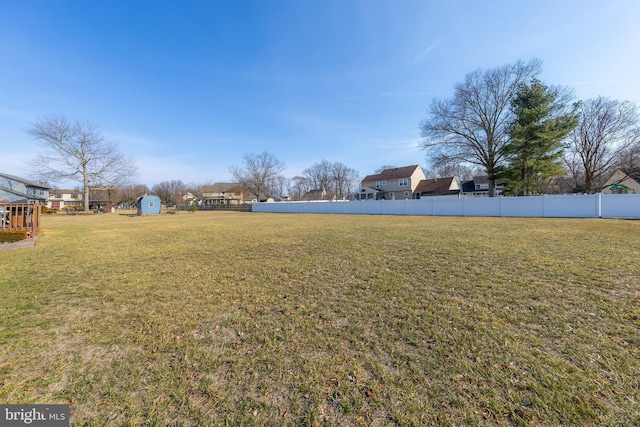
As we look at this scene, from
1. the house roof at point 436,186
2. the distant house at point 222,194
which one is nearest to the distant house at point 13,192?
the house roof at point 436,186

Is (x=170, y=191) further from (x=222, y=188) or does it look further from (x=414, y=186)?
(x=414, y=186)

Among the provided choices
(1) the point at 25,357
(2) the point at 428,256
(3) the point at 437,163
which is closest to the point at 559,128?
(3) the point at 437,163

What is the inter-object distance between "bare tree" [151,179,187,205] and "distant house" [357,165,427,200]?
56.0m

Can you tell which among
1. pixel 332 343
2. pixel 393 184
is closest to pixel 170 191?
pixel 393 184

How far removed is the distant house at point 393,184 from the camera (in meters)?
42.2

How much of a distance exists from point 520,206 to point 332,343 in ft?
68.4

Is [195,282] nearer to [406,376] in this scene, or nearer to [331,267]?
[331,267]

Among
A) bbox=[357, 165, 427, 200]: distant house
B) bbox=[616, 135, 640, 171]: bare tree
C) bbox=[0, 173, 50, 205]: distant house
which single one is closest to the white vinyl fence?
bbox=[616, 135, 640, 171]: bare tree

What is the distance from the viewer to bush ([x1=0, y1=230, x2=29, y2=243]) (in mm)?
8527

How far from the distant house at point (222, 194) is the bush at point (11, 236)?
196ft

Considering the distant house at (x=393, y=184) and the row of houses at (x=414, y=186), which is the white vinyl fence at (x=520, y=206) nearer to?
the row of houses at (x=414, y=186)

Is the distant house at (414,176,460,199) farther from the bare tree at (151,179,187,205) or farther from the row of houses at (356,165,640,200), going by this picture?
the bare tree at (151,179,187,205)

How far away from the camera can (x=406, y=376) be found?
2.07 m

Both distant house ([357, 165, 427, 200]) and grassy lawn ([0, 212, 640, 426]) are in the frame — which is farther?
distant house ([357, 165, 427, 200])
